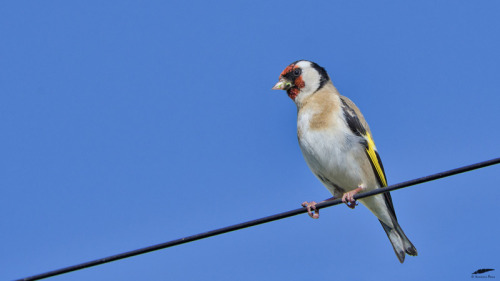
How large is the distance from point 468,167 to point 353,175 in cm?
359

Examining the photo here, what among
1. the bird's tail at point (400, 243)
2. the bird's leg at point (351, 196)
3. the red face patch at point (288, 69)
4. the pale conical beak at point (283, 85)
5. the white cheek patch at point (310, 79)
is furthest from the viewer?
the red face patch at point (288, 69)

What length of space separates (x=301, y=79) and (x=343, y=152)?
5.92ft

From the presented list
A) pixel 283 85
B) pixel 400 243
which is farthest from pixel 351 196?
pixel 283 85

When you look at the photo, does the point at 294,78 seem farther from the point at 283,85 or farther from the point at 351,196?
the point at 351,196

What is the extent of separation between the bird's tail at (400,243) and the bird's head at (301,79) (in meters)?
2.24

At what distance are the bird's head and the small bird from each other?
11cm

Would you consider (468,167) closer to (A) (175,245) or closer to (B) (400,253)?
(A) (175,245)

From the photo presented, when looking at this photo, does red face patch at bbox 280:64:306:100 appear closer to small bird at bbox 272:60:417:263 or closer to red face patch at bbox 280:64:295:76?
red face patch at bbox 280:64:295:76

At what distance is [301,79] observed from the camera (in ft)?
33.4

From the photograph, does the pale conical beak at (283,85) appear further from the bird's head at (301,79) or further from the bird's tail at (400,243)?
the bird's tail at (400,243)

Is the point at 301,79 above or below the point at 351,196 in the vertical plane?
above

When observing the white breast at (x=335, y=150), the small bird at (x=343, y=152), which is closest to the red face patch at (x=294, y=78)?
the small bird at (x=343, y=152)

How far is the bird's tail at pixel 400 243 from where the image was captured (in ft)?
31.4

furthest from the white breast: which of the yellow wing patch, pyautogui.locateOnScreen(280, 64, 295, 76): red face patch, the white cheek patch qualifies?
pyautogui.locateOnScreen(280, 64, 295, 76): red face patch
